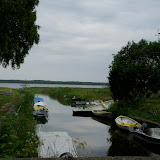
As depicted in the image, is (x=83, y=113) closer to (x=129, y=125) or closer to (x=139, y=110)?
(x=139, y=110)

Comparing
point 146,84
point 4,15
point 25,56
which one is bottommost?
point 146,84

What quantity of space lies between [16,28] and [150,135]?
17.1 m

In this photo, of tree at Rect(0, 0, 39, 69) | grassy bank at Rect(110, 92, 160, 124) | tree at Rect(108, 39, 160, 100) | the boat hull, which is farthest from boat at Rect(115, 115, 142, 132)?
tree at Rect(0, 0, 39, 69)

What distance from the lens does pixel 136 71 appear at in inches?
989

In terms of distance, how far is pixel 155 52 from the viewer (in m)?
26.3

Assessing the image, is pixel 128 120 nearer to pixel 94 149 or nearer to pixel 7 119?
pixel 94 149

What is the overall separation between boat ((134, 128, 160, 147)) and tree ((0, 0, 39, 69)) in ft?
49.1

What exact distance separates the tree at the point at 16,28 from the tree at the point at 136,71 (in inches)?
503

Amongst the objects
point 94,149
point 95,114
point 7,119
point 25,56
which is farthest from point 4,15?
point 95,114

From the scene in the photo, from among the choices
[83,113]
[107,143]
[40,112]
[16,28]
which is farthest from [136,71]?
[16,28]

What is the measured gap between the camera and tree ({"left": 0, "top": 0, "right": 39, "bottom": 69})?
668 inches

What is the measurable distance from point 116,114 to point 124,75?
611cm

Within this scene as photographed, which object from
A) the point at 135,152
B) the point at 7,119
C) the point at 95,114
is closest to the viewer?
the point at 7,119

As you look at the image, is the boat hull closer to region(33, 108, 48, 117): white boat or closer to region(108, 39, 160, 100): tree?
region(33, 108, 48, 117): white boat
